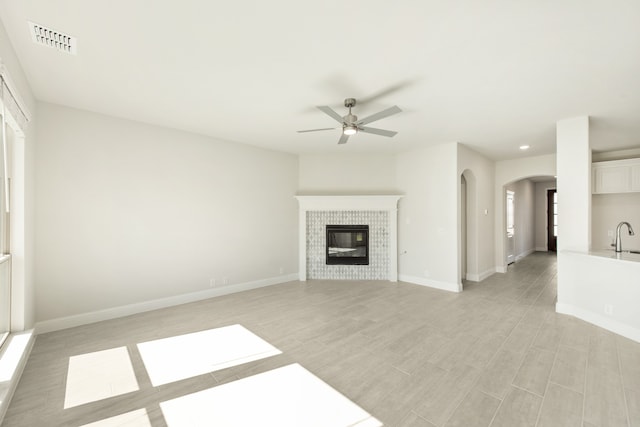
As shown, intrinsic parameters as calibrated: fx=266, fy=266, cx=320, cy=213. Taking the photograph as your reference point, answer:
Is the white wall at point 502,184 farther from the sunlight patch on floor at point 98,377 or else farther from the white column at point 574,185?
the sunlight patch on floor at point 98,377

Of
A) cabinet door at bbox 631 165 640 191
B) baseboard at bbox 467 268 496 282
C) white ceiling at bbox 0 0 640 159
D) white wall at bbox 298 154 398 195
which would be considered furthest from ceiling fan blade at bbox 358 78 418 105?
cabinet door at bbox 631 165 640 191

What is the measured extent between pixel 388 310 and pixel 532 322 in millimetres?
1801

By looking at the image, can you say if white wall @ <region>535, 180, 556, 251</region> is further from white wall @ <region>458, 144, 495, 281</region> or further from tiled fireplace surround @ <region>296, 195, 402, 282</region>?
tiled fireplace surround @ <region>296, 195, 402, 282</region>

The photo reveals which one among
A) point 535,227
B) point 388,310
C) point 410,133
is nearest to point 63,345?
point 388,310

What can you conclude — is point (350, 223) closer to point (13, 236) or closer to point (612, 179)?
point (13, 236)

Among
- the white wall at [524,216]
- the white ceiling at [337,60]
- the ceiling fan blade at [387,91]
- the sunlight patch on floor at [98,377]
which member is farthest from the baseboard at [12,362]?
the white wall at [524,216]

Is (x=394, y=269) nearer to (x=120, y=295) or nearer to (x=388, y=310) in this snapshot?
(x=388, y=310)

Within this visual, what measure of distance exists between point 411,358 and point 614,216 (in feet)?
19.5

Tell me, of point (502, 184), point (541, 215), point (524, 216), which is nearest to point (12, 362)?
point (502, 184)

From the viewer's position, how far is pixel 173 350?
277 centimetres

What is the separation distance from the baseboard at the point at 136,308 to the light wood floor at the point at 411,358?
124mm

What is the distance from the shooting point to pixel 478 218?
5.66 meters

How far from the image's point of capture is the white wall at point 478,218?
18.4ft

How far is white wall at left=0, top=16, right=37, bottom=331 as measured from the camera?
8.77 feet
